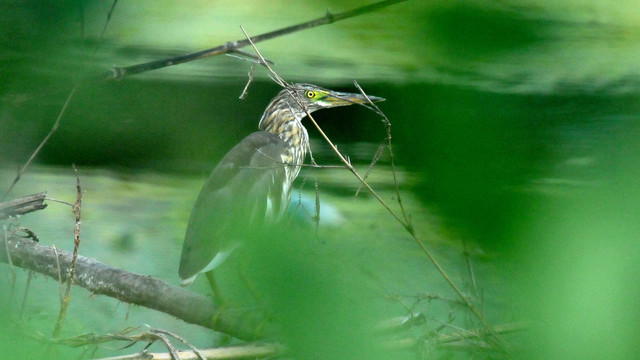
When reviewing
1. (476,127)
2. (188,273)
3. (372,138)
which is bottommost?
(188,273)

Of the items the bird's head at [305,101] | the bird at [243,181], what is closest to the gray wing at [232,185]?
the bird at [243,181]

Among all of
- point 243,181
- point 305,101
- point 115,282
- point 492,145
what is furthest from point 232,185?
point 492,145

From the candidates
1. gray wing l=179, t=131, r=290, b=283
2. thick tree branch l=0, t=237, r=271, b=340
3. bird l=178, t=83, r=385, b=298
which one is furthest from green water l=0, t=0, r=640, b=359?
thick tree branch l=0, t=237, r=271, b=340

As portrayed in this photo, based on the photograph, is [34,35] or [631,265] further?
[34,35]

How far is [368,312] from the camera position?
24 cm

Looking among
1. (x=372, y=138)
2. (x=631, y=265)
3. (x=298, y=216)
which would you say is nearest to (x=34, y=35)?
(x=298, y=216)

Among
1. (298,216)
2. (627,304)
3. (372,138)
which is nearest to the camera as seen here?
(627,304)

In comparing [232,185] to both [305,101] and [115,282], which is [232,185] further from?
[305,101]

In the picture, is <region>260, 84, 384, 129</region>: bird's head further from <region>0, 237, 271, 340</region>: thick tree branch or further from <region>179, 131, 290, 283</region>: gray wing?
<region>0, 237, 271, 340</region>: thick tree branch

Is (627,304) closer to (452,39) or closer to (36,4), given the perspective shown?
(452,39)

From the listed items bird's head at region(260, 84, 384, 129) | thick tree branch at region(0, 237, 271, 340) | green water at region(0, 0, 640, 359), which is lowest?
thick tree branch at region(0, 237, 271, 340)

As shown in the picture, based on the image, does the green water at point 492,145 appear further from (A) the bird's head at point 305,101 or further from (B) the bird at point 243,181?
(A) the bird's head at point 305,101

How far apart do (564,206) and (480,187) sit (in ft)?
0.10

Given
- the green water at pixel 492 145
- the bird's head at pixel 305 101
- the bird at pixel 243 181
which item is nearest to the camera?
the green water at pixel 492 145
